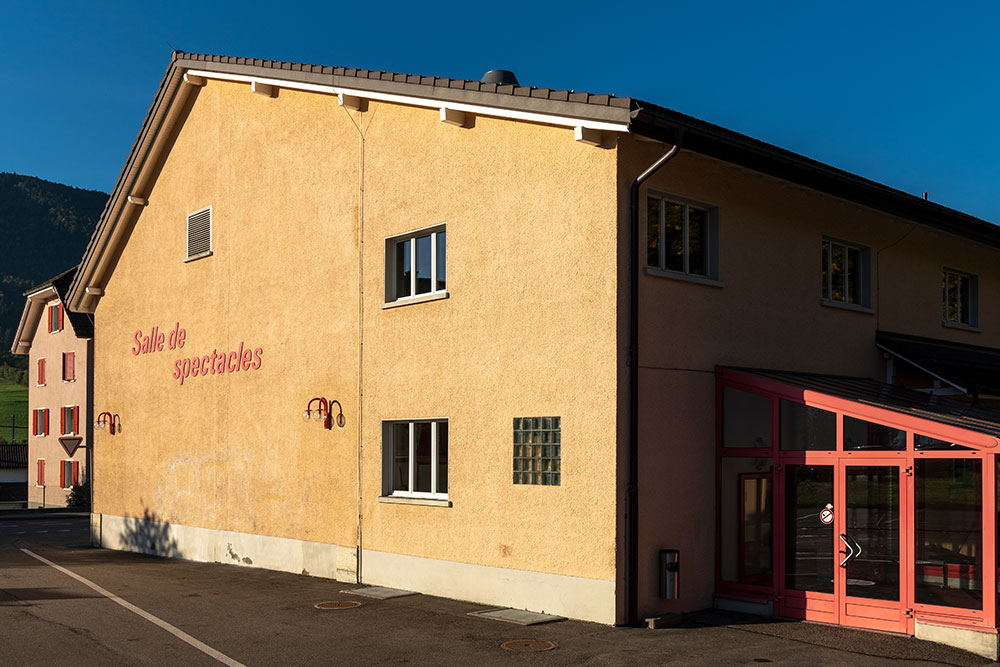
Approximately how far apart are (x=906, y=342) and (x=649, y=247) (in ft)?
19.7

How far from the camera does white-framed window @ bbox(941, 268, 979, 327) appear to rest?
18.1 m

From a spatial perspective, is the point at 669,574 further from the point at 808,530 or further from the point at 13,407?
the point at 13,407

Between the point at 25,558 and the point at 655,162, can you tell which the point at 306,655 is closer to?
the point at 655,162

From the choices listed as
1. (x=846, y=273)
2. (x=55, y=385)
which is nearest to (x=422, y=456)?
(x=846, y=273)

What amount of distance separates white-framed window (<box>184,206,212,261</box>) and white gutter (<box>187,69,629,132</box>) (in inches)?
108

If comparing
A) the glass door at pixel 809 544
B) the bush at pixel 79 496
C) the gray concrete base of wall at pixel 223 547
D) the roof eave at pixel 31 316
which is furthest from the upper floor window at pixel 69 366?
the glass door at pixel 809 544

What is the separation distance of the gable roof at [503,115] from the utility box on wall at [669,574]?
481cm

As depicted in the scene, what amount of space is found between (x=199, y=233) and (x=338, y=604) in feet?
31.0

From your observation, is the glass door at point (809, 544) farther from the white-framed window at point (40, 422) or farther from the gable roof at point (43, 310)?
the white-framed window at point (40, 422)

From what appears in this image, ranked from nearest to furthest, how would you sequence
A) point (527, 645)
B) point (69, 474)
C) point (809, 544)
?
point (527, 645) → point (809, 544) → point (69, 474)

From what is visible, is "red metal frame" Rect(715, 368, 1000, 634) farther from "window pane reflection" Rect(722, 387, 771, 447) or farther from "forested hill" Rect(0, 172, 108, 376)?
"forested hill" Rect(0, 172, 108, 376)

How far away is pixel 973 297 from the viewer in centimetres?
1888

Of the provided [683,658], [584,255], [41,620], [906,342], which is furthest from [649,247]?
[41,620]

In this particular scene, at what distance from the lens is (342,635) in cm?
1141
